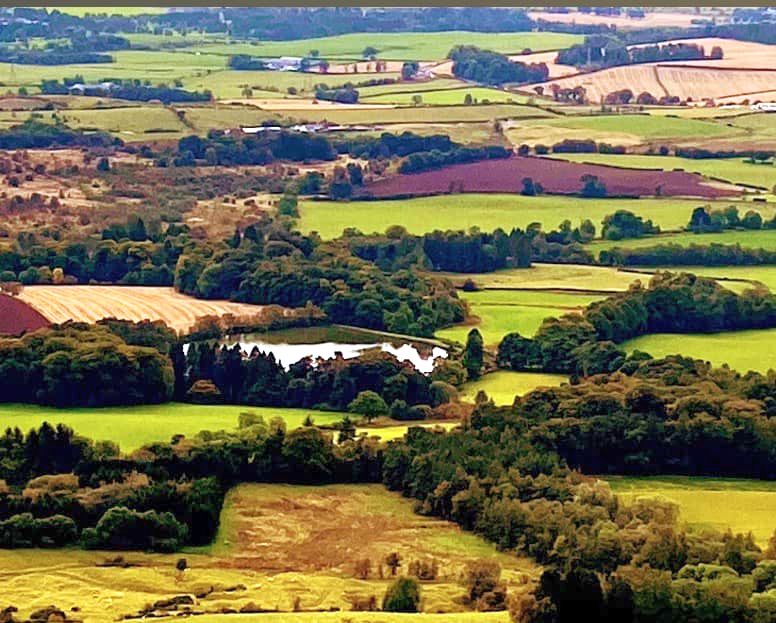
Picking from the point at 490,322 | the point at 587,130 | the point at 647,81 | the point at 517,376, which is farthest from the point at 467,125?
the point at 517,376

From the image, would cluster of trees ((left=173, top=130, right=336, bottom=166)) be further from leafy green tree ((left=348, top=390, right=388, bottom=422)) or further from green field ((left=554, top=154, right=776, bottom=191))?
leafy green tree ((left=348, top=390, right=388, bottom=422))

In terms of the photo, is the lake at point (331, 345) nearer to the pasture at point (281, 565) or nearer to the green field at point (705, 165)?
the pasture at point (281, 565)

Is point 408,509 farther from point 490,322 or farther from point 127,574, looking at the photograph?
point 490,322

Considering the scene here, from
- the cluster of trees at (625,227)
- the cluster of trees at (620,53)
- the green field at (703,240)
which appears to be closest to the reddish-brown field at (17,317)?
the green field at (703,240)

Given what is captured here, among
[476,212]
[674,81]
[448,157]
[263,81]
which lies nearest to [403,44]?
[263,81]

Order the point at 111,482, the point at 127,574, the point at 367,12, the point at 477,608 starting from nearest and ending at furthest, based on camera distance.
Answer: the point at 477,608 → the point at 127,574 → the point at 111,482 → the point at 367,12
